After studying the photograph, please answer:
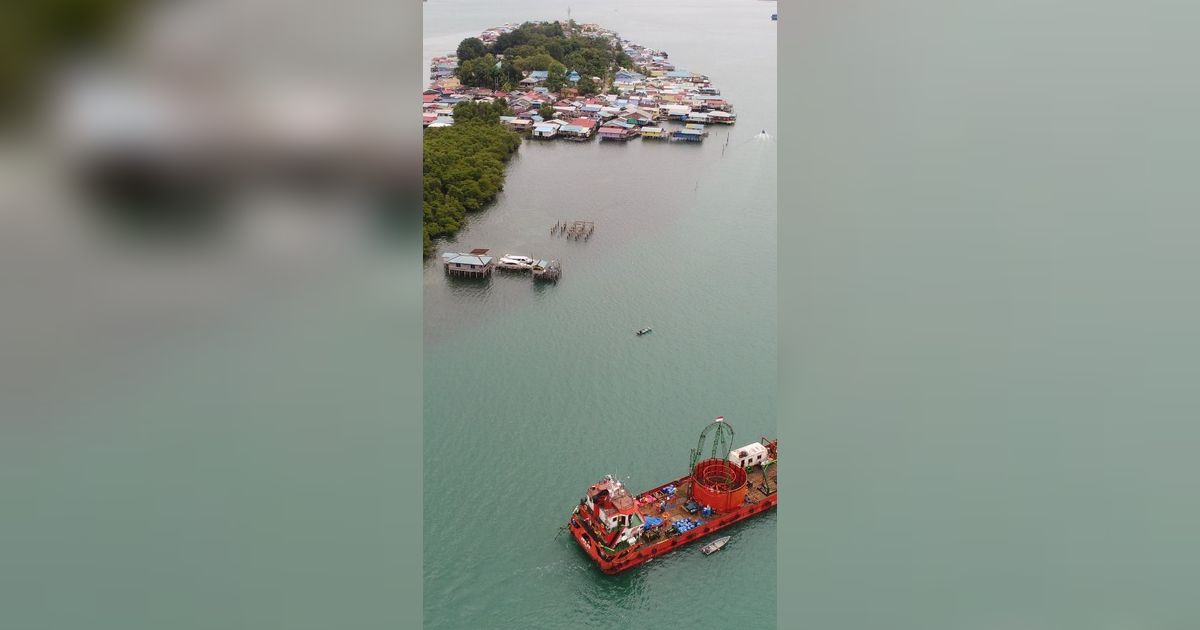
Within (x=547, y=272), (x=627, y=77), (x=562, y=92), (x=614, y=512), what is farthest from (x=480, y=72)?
(x=614, y=512)

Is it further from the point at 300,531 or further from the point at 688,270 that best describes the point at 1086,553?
the point at 688,270

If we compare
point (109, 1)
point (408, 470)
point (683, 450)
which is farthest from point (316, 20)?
point (683, 450)

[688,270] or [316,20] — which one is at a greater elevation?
[316,20]

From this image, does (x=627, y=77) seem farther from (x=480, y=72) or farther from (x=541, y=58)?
(x=480, y=72)

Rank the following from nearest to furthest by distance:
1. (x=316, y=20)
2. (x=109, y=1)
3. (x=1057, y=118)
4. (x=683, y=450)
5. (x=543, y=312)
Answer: (x=109, y=1) → (x=316, y=20) → (x=1057, y=118) → (x=683, y=450) → (x=543, y=312)

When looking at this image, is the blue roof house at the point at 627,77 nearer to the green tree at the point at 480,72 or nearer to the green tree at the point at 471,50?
the green tree at the point at 480,72

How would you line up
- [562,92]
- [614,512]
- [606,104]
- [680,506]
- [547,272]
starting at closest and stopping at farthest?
1. [614,512]
2. [680,506]
3. [547,272]
4. [606,104]
5. [562,92]

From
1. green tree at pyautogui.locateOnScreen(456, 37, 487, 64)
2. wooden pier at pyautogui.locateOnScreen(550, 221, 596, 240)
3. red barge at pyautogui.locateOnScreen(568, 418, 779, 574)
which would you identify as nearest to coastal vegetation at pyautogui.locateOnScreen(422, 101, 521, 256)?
wooden pier at pyautogui.locateOnScreen(550, 221, 596, 240)
